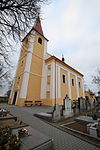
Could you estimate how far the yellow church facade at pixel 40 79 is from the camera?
16469 millimetres

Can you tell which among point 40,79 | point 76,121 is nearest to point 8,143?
point 76,121

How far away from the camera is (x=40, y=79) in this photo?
63.9 feet

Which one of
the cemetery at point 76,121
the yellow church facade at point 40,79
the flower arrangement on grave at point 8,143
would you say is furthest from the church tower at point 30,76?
the flower arrangement on grave at point 8,143

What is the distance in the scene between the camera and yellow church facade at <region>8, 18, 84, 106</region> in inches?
648

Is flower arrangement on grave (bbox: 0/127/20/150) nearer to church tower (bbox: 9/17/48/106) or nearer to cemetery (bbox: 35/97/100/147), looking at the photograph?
cemetery (bbox: 35/97/100/147)

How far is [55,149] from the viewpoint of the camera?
10.1 feet

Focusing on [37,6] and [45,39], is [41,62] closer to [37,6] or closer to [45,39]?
[45,39]

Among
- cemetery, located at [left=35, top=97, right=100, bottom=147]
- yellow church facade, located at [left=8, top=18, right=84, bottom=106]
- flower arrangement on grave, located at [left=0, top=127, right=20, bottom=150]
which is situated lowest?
cemetery, located at [left=35, top=97, right=100, bottom=147]

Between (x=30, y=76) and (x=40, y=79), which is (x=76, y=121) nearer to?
(x=30, y=76)

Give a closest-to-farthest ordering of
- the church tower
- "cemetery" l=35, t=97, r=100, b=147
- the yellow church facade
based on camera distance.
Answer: "cemetery" l=35, t=97, r=100, b=147
the church tower
the yellow church facade

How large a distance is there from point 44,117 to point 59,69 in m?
14.0

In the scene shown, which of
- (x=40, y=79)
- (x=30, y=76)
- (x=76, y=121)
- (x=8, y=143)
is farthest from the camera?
(x=40, y=79)

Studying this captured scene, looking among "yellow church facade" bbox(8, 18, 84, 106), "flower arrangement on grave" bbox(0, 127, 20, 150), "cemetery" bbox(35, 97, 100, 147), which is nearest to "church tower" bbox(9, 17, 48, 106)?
"yellow church facade" bbox(8, 18, 84, 106)

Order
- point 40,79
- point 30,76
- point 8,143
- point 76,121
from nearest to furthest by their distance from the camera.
→ point 8,143 < point 76,121 < point 30,76 < point 40,79
